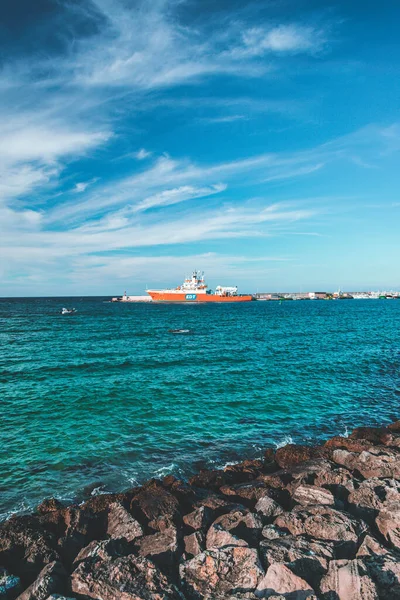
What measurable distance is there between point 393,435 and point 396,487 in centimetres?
640

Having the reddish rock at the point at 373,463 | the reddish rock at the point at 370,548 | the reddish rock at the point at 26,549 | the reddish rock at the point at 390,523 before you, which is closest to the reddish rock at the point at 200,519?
the reddish rock at the point at 26,549

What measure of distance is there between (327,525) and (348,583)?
1.89 metres

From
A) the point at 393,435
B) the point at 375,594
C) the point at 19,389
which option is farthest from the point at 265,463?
the point at 19,389

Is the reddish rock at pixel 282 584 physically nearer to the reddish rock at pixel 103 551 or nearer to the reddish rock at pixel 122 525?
the reddish rock at pixel 103 551

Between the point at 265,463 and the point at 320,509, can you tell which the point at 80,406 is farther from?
the point at 320,509

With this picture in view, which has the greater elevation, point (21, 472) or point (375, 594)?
point (375, 594)

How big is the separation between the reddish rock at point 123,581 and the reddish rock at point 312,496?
15.3ft

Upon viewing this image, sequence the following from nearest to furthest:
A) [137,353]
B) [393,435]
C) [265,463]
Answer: [265,463]
[393,435]
[137,353]

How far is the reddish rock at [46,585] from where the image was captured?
5.91 metres

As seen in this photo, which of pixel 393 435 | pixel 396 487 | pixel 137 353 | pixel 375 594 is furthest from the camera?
pixel 137 353

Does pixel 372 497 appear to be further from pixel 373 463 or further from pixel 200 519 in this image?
pixel 200 519

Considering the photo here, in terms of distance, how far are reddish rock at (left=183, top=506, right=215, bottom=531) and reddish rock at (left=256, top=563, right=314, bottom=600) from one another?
2644mm

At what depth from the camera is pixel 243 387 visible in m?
24.4

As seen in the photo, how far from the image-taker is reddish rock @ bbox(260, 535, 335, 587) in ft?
20.8
